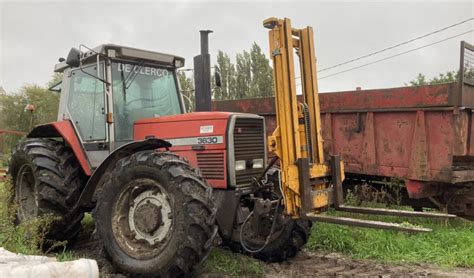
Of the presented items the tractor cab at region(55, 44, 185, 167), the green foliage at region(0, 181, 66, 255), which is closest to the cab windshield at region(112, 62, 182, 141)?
the tractor cab at region(55, 44, 185, 167)

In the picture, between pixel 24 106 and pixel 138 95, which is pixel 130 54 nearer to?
pixel 138 95

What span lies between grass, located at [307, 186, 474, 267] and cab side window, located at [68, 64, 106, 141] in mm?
3217

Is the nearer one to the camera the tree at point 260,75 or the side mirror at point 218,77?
the side mirror at point 218,77

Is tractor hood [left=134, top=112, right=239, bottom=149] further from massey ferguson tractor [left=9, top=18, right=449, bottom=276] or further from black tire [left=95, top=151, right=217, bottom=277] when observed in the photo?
black tire [left=95, top=151, right=217, bottom=277]

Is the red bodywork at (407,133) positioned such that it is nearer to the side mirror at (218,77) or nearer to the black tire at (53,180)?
the side mirror at (218,77)

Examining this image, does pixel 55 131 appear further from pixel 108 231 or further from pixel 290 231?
pixel 290 231

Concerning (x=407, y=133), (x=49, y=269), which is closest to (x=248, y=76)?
(x=407, y=133)

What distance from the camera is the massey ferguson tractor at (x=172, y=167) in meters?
4.16

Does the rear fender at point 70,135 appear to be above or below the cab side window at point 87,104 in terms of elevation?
below

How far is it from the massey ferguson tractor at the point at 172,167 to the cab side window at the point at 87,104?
0.01 metres

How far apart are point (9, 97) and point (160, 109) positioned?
1260 inches

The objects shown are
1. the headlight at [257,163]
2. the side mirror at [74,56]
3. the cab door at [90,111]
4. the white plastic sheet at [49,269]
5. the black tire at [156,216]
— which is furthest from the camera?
the cab door at [90,111]

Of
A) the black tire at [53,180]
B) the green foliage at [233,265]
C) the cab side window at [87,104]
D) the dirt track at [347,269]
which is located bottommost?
the dirt track at [347,269]

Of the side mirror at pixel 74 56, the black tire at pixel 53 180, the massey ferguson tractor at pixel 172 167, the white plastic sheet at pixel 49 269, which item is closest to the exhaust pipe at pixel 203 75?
the massey ferguson tractor at pixel 172 167
